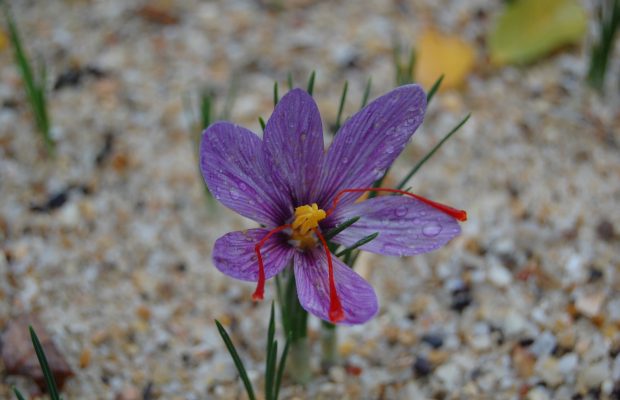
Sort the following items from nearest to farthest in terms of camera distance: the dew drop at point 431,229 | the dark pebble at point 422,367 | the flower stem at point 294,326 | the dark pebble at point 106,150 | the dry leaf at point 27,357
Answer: the dew drop at point 431,229 < the flower stem at point 294,326 < the dry leaf at point 27,357 < the dark pebble at point 422,367 < the dark pebble at point 106,150

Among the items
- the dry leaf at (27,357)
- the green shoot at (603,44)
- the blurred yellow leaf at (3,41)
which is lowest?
the dry leaf at (27,357)

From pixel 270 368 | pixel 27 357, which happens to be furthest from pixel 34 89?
pixel 270 368

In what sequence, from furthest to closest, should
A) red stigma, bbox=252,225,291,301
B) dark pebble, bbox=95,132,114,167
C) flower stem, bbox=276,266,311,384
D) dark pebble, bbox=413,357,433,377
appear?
1. dark pebble, bbox=95,132,114,167
2. dark pebble, bbox=413,357,433,377
3. flower stem, bbox=276,266,311,384
4. red stigma, bbox=252,225,291,301

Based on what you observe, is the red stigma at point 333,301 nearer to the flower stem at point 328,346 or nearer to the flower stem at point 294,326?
the flower stem at point 294,326

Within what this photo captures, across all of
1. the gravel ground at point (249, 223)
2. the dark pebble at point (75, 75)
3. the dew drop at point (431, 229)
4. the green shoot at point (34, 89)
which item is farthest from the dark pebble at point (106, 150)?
the dew drop at point (431, 229)

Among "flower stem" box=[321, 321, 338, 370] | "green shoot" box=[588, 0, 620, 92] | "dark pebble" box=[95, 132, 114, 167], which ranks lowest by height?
"flower stem" box=[321, 321, 338, 370]

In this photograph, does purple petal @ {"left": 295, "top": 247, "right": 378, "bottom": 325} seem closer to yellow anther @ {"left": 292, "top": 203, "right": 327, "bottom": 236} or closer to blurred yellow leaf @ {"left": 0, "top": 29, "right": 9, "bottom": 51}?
yellow anther @ {"left": 292, "top": 203, "right": 327, "bottom": 236}

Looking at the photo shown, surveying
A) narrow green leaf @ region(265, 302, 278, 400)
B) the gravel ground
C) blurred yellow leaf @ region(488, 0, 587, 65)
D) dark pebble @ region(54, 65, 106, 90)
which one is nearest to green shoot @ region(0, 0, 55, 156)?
the gravel ground
